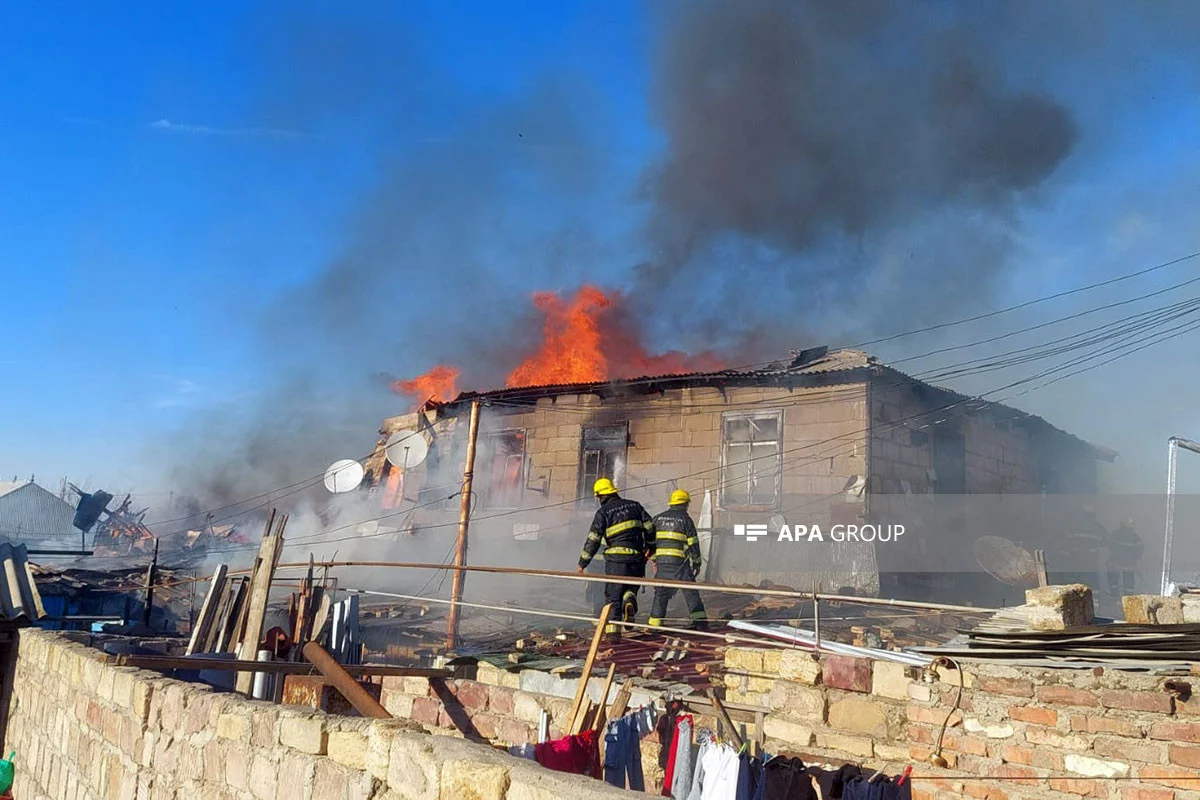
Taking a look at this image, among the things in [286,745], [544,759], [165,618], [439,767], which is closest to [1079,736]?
[544,759]

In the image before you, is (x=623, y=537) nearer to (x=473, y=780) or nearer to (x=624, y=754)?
(x=624, y=754)

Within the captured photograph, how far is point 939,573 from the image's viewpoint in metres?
17.5

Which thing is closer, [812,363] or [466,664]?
[466,664]

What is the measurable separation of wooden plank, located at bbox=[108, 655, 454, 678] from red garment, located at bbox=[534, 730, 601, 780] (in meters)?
2.40

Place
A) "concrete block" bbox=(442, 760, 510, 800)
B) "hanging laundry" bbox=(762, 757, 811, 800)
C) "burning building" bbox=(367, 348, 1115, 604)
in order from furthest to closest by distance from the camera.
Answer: "burning building" bbox=(367, 348, 1115, 604)
"hanging laundry" bbox=(762, 757, 811, 800)
"concrete block" bbox=(442, 760, 510, 800)

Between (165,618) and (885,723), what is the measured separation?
1689cm

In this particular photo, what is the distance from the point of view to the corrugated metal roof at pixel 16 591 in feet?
27.5

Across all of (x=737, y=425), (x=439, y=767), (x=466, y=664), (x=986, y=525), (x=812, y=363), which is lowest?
(x=466, y=664)

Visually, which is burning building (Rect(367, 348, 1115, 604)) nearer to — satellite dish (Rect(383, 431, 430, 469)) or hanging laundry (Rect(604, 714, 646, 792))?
satellite dish (Rect(383, 431, 430, 469))

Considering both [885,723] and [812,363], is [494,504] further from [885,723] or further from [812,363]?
[885,723]

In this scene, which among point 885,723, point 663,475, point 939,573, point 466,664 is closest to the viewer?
point 885,723

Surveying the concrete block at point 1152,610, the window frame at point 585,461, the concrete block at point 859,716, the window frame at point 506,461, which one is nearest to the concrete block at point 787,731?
the concrete block at point 859,716

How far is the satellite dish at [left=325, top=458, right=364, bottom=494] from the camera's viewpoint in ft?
70.5

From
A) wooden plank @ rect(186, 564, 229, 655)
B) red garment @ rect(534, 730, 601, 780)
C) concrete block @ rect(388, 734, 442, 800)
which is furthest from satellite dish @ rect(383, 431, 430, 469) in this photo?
concrete block @ rect(388, 734, 442, 800)
